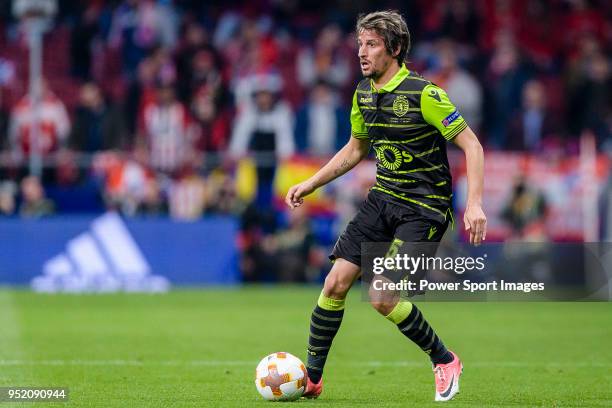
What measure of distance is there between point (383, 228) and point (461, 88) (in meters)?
12.4

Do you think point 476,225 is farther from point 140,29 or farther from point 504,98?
point 140,29

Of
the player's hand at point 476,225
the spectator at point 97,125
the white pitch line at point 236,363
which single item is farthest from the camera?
the spectator at point 97,125

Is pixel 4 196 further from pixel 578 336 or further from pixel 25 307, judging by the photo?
pixel 578 336

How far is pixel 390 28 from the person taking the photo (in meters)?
7.27

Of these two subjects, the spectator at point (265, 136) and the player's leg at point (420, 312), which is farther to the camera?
the spectator at point (265, 136)

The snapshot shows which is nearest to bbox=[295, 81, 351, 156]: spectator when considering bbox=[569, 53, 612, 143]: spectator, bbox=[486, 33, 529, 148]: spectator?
bbox=[486, 33, 529, 148]: spectator

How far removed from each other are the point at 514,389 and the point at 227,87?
1254 centimetres

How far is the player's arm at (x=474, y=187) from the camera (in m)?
6.77

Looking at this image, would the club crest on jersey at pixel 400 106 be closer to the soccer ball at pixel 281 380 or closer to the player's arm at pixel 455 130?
the player's arm at pixel 455 130

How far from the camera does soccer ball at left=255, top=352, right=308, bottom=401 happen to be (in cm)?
736

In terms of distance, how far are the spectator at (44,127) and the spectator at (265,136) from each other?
2639 mm

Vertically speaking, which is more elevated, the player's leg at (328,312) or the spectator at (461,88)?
the spectator at (461,88)

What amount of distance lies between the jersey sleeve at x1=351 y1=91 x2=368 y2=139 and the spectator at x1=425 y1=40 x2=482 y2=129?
→ 11798 mm

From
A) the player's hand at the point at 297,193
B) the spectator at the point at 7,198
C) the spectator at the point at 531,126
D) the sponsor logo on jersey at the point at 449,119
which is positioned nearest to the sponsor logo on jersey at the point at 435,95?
the sponsor logo on jersey at the point at 449,119
